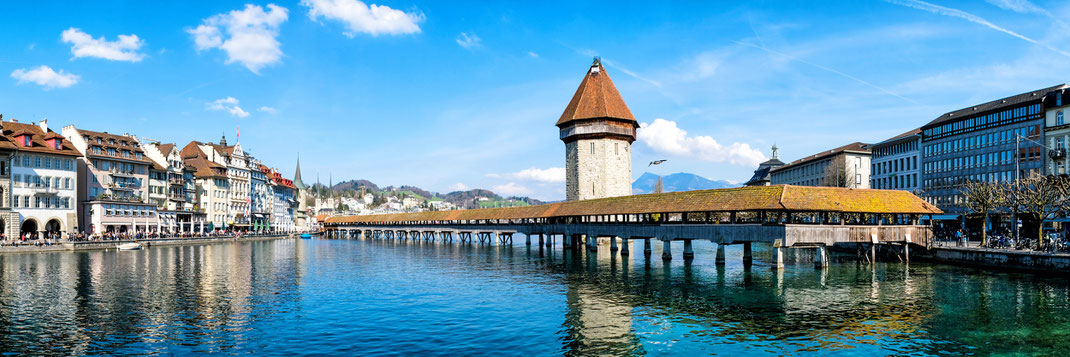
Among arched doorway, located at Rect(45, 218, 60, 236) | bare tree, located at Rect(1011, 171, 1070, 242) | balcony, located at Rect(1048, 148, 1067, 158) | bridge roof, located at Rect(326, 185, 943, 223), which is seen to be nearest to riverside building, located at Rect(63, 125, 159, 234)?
arched doorway, located at Rect(45, 218, 60, 236)

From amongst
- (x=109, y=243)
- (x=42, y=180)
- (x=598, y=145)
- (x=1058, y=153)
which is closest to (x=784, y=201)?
(x=1058, y=153)

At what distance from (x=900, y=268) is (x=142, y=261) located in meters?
49.5

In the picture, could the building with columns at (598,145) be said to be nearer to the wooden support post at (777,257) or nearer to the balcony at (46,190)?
the wooden support post at (777,257)

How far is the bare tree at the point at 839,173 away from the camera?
8844 centimetres

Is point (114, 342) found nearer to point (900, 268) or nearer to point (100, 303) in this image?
point (100, 303)

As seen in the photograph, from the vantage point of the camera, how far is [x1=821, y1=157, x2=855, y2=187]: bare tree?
88.4 meters

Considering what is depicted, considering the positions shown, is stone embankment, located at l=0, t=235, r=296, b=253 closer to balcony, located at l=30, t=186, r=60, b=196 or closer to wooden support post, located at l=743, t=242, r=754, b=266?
balcony, located at l=30, t=186, r=60, b=196

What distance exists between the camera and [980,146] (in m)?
64.6

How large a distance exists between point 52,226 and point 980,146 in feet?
308

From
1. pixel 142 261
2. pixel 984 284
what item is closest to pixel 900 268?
pixel 984 284

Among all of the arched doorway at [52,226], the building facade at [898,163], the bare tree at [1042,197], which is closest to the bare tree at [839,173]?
the building facade at [898,163]

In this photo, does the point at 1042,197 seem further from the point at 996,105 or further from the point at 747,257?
the point at 996,105

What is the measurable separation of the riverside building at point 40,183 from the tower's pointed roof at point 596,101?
173 ft

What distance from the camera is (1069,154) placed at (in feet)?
175
